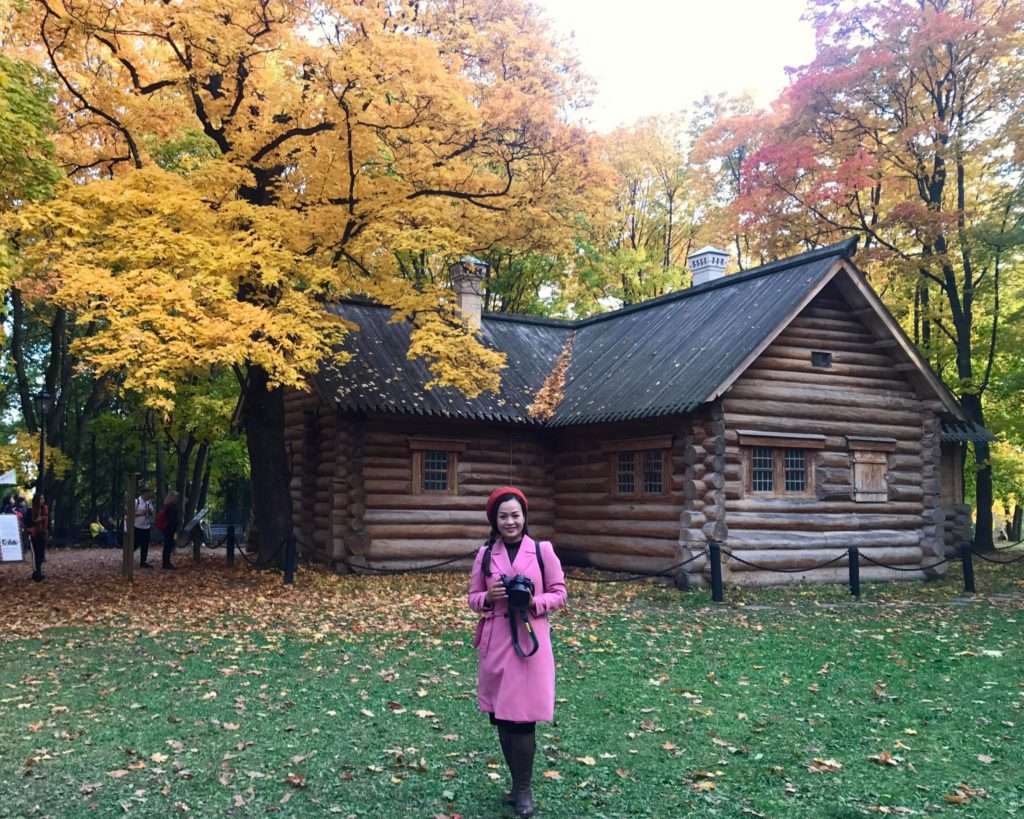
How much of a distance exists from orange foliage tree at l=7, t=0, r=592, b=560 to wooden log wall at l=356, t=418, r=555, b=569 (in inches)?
72.1

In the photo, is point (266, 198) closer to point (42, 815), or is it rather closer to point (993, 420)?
point (42, 815)

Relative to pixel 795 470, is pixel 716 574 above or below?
below

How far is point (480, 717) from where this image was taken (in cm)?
800

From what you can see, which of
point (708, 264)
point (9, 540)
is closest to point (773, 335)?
point (708, 264)

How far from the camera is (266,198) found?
1788cm

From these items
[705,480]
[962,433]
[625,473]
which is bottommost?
[705,480]

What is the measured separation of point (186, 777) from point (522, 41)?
13.5 meters

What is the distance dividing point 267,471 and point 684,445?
841 centimetres

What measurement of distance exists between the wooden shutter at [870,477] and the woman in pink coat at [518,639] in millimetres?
14878

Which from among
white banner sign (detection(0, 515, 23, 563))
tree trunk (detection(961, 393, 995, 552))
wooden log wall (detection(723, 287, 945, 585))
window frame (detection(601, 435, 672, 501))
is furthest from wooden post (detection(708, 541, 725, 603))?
white banner sign (detection(0, 515, 23, 563))

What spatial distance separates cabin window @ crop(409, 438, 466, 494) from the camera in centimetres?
2011

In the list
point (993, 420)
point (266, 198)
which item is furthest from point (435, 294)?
point (993, 420)

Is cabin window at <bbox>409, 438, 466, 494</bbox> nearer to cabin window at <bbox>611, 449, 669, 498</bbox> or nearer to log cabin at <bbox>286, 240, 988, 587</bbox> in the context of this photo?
log cabin at <bbox>286, 240, 988, 587</bbox>

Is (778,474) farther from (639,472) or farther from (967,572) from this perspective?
(967,572)
